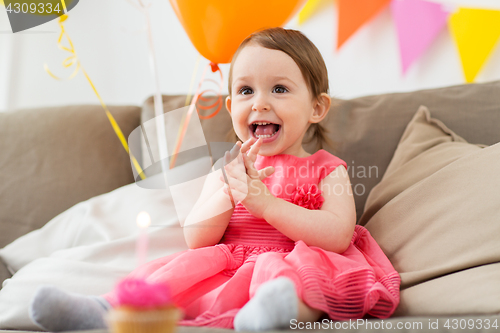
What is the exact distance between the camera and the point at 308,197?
3.00 ft

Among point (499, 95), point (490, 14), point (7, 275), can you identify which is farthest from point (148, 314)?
point (490, 14)

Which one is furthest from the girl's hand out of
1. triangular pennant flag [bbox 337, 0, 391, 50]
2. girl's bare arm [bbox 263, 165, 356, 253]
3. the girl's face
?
triangular pennant flag [bbox 337, 0, 391, 50]

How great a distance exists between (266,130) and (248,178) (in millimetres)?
217

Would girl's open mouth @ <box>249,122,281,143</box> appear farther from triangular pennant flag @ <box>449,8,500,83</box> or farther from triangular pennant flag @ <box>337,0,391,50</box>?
triangular pennant flag @ <box>449,8,500,83</box>

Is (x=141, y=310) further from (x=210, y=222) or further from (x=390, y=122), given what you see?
(x=390, y=122)

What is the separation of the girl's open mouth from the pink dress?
14 centimetres

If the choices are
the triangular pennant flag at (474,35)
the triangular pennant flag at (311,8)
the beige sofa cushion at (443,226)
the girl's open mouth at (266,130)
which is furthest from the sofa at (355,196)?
the triangular pennant flag at (311,8)

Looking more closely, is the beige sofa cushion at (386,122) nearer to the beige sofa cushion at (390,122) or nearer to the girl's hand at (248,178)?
the beige sofa cushion at (390,122)

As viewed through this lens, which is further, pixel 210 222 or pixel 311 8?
pixel 311 8

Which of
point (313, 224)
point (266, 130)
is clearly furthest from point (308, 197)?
point (266, 130)

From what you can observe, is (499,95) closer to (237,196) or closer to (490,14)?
(490,14)

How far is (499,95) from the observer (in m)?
1.21

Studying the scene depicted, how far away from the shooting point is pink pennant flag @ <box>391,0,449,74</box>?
1670mm

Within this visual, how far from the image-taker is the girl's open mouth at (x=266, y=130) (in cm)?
98
